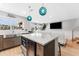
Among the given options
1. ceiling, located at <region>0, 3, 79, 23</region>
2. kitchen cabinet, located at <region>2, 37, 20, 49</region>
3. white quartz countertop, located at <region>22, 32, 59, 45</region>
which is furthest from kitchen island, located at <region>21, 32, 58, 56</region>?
ceiling, located at <region>0, 3, 79, 23</region>

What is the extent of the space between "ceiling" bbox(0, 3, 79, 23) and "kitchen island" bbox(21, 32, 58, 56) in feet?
0.89

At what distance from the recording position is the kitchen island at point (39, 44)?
1.88m

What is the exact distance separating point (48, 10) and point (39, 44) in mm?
615

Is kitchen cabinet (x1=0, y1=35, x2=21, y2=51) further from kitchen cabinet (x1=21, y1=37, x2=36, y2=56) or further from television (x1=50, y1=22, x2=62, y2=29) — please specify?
television (x1=50, y1=22, x2=62, y2=29)

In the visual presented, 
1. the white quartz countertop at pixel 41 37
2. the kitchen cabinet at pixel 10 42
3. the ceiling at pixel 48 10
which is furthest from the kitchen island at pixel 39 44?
the ceiling at pixel 48 10

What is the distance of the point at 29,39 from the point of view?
2.00 m

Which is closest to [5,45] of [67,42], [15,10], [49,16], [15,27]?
[15,27]

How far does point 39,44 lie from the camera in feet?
6.24

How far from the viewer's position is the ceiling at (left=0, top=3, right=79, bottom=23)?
1914mm

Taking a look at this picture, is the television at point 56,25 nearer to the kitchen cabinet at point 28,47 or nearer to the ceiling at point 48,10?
the ceiling at point 48,10

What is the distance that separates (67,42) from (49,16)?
55 cm

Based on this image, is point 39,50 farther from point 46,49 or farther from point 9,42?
point 9,42

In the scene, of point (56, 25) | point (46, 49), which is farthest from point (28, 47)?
point (56, 25)

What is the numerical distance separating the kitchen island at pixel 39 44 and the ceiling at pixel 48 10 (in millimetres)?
271
